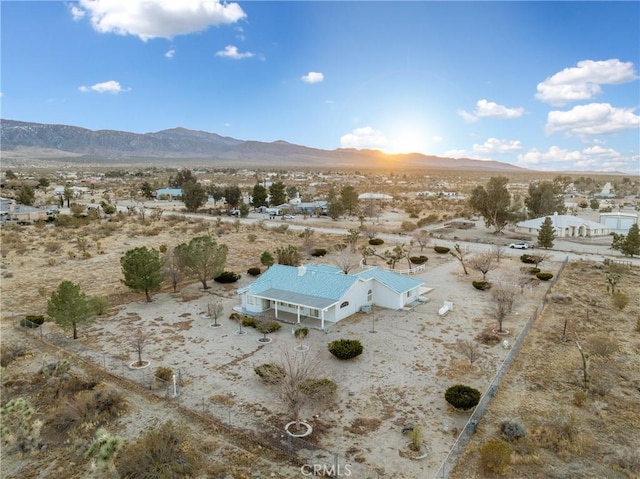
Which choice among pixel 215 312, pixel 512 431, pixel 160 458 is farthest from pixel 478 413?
pixel 215 312

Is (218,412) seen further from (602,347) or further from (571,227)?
(571,227)

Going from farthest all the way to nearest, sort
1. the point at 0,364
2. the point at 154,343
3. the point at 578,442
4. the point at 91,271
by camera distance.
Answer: the point at 91,271 < the point at 154,343 < the point at 0,364 < the point at 578,442

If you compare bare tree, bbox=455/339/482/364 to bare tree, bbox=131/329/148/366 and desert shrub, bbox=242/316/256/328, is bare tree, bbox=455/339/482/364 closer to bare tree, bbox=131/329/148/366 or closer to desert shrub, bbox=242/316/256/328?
desert shrub, bbox=242/316/256/328

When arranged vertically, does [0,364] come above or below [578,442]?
below

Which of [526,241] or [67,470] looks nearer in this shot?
[67,470]

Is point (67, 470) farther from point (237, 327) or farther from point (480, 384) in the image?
point (480, 384)

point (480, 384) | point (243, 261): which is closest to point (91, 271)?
point (243, 261)

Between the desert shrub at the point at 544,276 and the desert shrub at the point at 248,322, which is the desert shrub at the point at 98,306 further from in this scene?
the desert shrub at the point at 544,276
